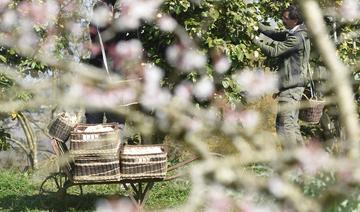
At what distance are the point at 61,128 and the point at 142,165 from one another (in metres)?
0.67

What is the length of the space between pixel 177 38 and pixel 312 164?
15.1ft

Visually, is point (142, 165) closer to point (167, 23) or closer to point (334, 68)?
point (167, 23)

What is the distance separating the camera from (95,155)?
4.97 m

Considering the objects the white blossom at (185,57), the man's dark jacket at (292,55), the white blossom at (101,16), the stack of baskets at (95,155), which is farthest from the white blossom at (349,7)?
the stack of baskets at (95,155)

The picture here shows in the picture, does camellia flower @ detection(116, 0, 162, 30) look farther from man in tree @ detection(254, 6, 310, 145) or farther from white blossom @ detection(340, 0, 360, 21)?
white blossom @ detection(340, 0, 360, 21)

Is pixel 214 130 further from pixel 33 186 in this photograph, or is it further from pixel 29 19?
pixel 33 186

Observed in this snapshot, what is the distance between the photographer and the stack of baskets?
4930mm

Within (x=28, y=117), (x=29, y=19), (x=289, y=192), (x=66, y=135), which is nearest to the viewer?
(x=289, y=192)

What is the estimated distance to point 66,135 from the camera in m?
5.25

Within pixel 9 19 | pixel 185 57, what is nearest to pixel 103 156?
pixel 185 57

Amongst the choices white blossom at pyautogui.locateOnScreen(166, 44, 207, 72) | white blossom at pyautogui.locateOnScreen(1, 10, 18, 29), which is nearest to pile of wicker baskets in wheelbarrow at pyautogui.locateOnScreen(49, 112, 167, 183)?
white blossom at pyautogui.locateOnScreen(166, 44, 207, 72)

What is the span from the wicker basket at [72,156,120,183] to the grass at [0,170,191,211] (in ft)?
1.46

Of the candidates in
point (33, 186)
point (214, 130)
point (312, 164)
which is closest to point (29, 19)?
point (33, 186)

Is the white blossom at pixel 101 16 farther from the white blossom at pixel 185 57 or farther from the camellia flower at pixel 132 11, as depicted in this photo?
the white blossom at pixel 185 57
